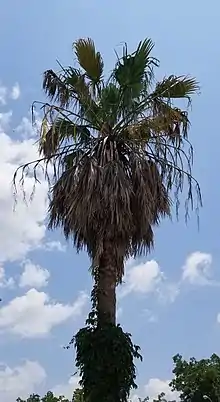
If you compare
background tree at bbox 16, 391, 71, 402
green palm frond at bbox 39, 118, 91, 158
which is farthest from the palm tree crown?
background tree at bbox 16, 391, 71, 402

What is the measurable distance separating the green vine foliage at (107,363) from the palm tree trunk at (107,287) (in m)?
0.21

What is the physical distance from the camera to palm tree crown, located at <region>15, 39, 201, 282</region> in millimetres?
11688

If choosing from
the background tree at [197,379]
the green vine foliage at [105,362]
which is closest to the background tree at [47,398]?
the background tree at [197,379]

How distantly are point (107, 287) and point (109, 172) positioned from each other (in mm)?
2031

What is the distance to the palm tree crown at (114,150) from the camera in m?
11.7

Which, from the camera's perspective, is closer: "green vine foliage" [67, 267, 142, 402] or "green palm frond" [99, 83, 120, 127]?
"green vine foliage" [67, 267, 142, 402]

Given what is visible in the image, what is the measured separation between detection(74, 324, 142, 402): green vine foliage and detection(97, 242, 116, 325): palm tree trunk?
0.21 metres

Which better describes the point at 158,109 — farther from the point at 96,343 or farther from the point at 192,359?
the point at 192,359

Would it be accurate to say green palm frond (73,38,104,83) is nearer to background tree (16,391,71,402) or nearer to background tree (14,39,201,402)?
background tree (14,39,201,402)

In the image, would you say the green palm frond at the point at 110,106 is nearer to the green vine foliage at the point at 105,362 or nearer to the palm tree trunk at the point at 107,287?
the palm tree trunk at the point at 107,287

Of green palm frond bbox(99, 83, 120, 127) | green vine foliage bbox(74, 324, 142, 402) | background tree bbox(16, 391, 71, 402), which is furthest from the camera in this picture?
background tree bbox(16, 391, 71, 402)

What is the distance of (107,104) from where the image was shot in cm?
1234

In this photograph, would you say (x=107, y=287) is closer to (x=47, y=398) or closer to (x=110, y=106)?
(x=110, y=106)

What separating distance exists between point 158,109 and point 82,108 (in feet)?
4.66
